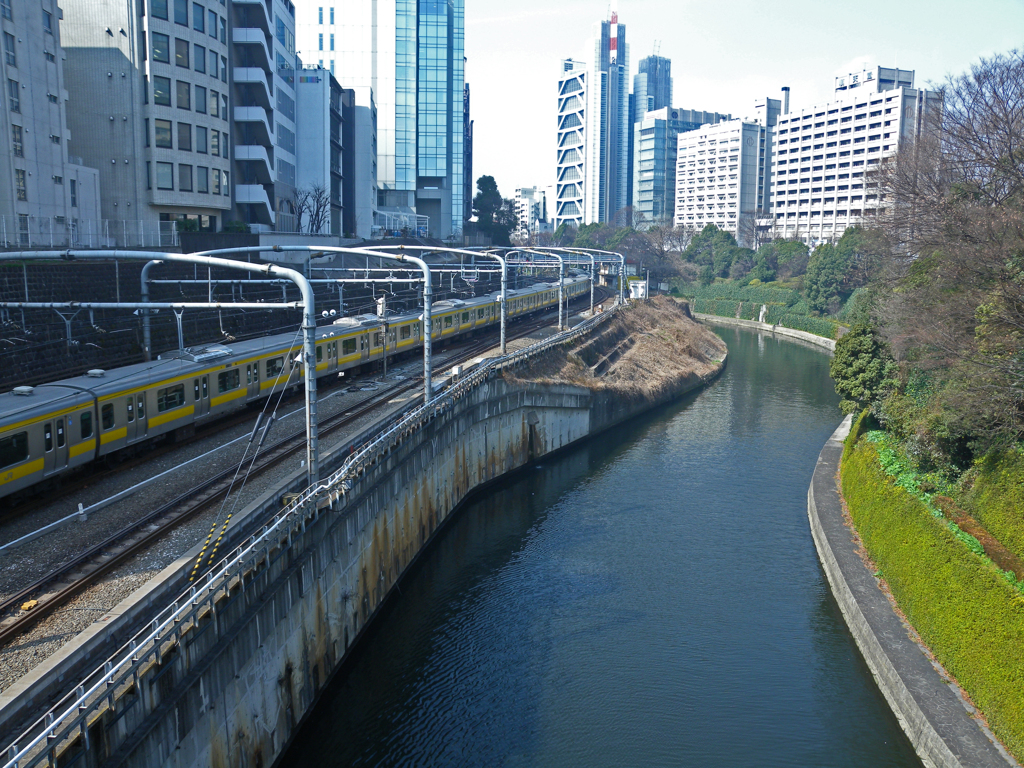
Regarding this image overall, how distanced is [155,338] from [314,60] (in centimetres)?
6319

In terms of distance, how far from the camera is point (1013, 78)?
26.9 metres

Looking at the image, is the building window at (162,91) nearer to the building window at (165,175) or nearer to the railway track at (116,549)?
the building window at (165,175)

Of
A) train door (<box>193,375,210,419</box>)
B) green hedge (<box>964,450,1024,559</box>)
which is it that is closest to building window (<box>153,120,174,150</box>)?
train door (<box>193,375,210,419</box>)

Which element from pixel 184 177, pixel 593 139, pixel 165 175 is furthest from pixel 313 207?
pixel 593 139

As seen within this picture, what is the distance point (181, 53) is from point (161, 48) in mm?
1163

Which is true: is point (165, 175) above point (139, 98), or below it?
A: below

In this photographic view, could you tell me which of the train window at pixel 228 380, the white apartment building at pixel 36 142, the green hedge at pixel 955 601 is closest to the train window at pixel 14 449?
the train window at pixel 228 380

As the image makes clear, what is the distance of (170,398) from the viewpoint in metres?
20.9

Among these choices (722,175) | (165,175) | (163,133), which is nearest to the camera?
(163,133)

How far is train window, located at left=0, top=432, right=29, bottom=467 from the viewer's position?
1555 centimetres

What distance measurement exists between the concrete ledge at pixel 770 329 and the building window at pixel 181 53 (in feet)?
170

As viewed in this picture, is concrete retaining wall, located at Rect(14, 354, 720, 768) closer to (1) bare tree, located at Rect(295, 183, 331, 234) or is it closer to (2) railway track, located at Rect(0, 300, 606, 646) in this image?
(2) railway track, located at Rect(0, 300, 606, 646)

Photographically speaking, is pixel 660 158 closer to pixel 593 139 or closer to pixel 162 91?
pixel 593 139

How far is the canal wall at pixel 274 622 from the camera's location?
1027 centimetres
